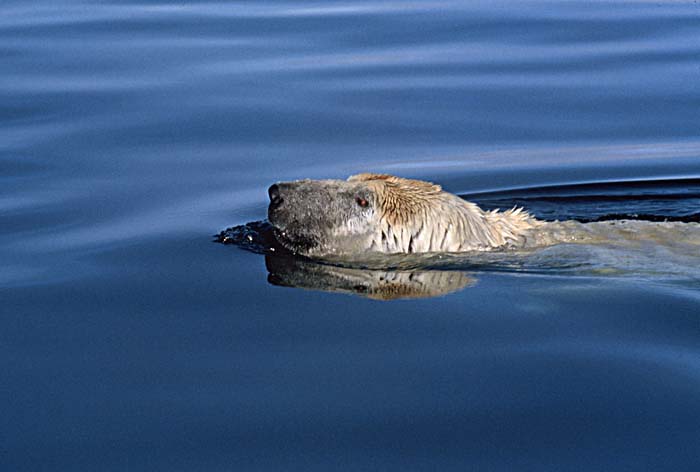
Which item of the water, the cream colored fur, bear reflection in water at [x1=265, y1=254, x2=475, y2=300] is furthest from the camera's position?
the cream colored fur

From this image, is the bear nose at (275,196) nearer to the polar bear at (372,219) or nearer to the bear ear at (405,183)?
the polar bear at (372,219)

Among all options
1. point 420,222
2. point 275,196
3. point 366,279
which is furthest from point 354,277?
point 275,196

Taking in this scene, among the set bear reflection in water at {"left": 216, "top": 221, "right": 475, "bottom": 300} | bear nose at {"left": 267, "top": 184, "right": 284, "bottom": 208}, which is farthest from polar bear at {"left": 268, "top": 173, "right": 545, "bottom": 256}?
bear reflection in water at {"left": 216, "top": 221, "right": 475, "bottom": 300}

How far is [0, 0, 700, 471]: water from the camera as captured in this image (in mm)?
5246

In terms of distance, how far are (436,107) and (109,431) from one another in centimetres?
804

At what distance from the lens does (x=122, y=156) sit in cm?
1083

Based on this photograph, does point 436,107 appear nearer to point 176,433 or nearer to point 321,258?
point 321,258

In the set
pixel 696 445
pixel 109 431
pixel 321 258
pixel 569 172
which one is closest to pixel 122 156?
pixel 321 258

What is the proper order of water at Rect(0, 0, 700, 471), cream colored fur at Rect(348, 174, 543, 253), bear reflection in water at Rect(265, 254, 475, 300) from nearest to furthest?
water at Rect(0, 0, 700, 471)
bear reflection in water at Rect(265, 254, 475, 300)
cream colored fur at Rect(348, 174, 543, 253)

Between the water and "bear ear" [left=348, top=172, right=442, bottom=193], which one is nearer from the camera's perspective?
the water

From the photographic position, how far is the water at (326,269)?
5.25 metres

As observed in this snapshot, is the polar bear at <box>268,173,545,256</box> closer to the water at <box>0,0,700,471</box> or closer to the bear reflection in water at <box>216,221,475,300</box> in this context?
the bear reflection in water at <box>216,221,475,300</box>

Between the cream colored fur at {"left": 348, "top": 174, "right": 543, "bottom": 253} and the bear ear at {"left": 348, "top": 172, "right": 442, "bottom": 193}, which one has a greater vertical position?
the bear ear at {"left": 348, "top": 172, "right": 442, "bottom": 193}

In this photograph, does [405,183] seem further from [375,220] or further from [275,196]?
[275,196]
